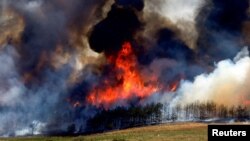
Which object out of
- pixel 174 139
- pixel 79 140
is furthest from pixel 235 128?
pixel 79 140

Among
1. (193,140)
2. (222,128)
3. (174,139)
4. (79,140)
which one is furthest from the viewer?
(79,140)

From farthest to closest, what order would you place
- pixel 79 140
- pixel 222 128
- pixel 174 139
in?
pixel 79 140, pixel 174 139, pixel 222 128

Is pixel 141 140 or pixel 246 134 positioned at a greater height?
pixel 246 134

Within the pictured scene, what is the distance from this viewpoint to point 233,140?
2267 inches

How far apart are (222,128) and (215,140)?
200cm

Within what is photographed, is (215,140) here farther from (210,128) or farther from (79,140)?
(79,140)

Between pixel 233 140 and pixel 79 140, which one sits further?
pixel 79 140

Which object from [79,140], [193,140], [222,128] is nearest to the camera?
[222,128]

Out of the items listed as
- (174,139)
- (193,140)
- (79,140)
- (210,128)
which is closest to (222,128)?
(210,128)

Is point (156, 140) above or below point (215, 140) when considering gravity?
below

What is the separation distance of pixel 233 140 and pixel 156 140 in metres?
73.2

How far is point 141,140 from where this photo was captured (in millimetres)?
131125

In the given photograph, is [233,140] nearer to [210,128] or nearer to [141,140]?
[210,128]

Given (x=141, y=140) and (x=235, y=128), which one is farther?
(x=141, y=140)
